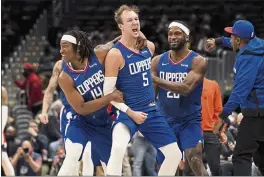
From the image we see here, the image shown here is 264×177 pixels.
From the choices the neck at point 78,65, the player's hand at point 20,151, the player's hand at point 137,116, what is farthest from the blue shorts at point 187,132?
the player's hand at point 20,151

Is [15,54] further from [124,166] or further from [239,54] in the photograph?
[239,54]

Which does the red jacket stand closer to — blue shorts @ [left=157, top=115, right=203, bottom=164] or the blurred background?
the blurred background

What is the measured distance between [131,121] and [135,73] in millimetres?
526

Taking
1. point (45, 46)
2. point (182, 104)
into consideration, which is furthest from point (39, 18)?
point (182, 104)

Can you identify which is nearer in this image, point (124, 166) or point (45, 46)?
point (124, 166)

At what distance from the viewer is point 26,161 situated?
1488 cm

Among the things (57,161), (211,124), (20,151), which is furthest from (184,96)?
(20,151)

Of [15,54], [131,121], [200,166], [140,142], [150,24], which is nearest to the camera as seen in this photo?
[131,121]

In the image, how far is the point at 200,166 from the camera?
11078 mm

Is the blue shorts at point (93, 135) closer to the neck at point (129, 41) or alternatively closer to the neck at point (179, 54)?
the neck at point (129, 41)

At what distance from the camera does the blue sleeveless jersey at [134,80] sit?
33.8 ft

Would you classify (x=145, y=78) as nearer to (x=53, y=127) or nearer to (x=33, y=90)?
(x=53, y=127)

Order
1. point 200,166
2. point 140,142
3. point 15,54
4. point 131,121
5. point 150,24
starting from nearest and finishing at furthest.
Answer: point 131,121, point 200,166, point 140,142, point 15,54, point 150,24

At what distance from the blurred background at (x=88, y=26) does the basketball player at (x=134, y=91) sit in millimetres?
8389
